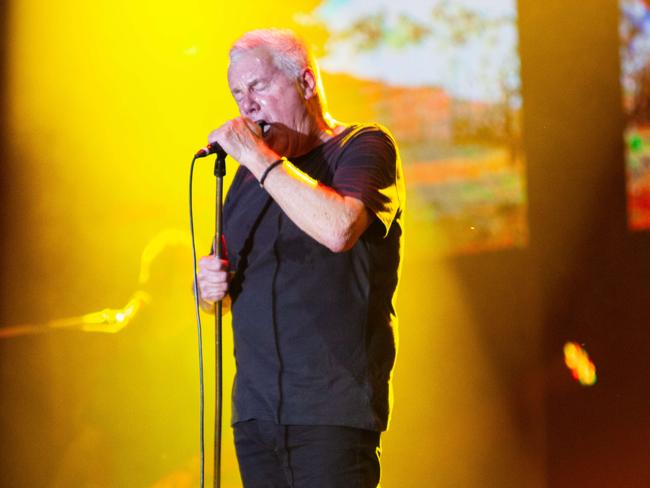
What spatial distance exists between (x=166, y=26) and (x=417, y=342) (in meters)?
1.47

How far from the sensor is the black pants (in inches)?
60.7

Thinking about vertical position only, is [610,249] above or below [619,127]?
below

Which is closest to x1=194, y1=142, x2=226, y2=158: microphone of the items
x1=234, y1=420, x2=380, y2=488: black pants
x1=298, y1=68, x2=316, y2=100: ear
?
x1=298, y1=68, x2=316, y2=100: ear

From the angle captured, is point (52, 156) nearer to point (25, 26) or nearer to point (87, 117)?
point (87, 117)

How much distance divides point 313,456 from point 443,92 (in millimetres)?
1791

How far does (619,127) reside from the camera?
287 centimetres

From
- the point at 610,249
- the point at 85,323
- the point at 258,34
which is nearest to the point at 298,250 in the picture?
the point at 258,34

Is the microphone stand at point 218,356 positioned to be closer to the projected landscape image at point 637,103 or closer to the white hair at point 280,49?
the white hair at point 280,49

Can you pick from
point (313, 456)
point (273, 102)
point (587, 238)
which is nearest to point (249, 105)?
point (273, 102)

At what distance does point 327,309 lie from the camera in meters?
1.58

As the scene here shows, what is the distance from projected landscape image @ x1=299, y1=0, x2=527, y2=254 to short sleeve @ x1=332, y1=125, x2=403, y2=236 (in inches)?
52.9

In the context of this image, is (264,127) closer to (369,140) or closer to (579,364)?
(369,140)

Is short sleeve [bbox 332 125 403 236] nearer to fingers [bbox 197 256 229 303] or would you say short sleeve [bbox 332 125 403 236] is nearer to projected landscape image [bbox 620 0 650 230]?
fingers [bbox 197 256 229 303]

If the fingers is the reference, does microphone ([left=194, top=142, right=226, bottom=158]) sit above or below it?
above
